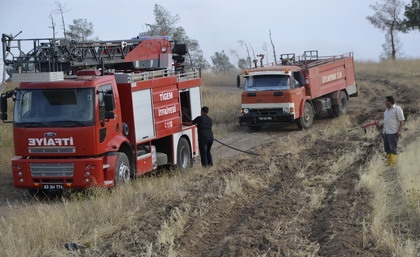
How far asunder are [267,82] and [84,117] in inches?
494

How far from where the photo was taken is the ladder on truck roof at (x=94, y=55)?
14.2 metres

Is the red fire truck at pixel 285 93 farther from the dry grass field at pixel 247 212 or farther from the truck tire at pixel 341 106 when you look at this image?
the dry grass field at pixel 247 212

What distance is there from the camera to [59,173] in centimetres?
1324

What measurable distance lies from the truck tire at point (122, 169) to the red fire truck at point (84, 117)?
0.02 m

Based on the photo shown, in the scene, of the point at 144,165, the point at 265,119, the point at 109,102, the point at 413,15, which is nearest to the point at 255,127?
the point at 265,119

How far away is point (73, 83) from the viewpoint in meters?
13.3

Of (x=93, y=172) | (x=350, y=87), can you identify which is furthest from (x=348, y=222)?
(x=350, y=87)

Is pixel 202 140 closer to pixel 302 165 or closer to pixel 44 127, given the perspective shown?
pixel 302 165

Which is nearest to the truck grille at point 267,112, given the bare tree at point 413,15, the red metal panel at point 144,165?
the red metal panel at point 144,165

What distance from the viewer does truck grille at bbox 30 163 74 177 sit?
13219 mm

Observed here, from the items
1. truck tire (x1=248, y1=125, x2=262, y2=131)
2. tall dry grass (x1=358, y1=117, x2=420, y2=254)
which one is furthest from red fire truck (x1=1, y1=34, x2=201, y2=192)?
truck tire (x1=248, y1=125, x2=262, y2=131)

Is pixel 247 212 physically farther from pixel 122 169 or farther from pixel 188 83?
pixel 188 83

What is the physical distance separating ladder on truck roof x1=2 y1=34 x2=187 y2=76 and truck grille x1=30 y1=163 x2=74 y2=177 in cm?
212

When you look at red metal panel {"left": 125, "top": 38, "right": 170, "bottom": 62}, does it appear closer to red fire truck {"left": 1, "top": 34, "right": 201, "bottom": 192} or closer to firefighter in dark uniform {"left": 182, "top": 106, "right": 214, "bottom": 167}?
red fire truck {"left": 1, "top": 34, "right": 201, "bottom": 192}
